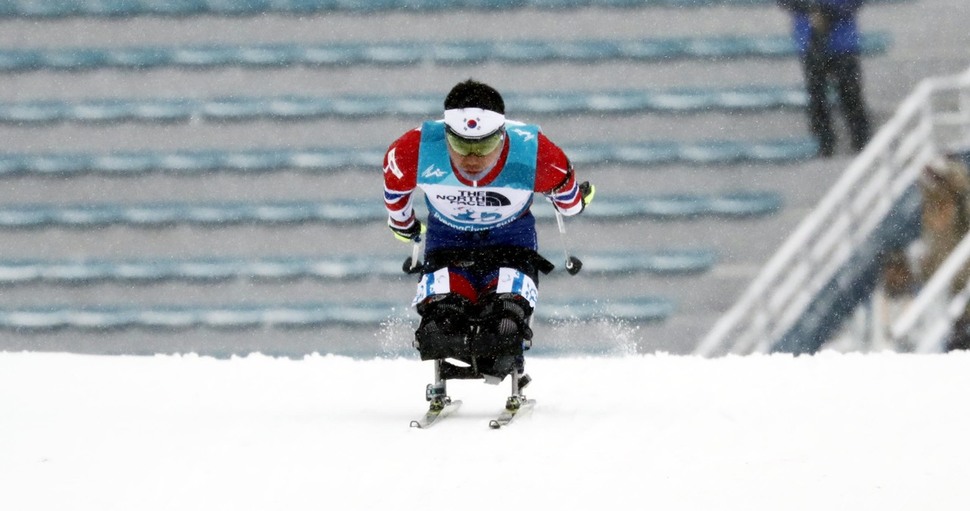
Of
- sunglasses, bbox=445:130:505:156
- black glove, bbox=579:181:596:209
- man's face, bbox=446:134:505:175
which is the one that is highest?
sunglasses, bbox=445:130:505:156

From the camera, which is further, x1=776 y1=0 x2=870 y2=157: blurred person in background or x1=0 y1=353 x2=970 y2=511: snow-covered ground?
x1=776 y1=0 x2=870 y2=157: blurred person in background

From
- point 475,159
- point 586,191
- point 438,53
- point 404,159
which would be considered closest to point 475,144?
point 475,159

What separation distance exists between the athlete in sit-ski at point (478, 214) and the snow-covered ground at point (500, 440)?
9.4 inches

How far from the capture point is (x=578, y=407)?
12.0 ft

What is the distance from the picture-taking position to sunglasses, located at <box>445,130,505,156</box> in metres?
3.27

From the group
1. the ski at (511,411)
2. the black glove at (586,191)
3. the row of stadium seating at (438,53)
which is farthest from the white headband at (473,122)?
the row of stadium seating at (438,53)

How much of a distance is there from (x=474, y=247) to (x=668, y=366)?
4.82ft

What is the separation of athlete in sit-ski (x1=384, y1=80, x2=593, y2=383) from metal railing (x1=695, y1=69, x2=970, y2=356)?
9.07 ft

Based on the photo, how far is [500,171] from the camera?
340 centimetres

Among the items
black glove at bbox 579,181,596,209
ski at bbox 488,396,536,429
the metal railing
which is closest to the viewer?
ski at bbox 488,396,536,429

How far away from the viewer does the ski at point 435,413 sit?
3289 mm

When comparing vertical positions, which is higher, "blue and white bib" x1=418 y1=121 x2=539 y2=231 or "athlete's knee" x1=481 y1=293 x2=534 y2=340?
"blue and white bib" x1=418 y1=121 x2=539 y2=231

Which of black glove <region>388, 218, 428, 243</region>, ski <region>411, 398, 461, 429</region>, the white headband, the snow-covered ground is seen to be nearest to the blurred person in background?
the snow-covered ground

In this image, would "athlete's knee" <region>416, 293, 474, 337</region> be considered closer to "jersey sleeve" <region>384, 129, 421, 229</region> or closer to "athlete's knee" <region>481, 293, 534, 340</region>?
"athlete's knee" <region>481, 293, 534, 340</region>
